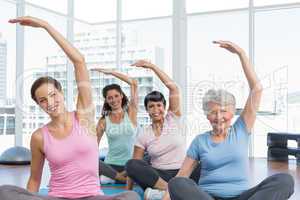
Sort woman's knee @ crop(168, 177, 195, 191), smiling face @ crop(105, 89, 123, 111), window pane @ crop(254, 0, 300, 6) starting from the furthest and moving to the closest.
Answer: window pane @ crop(254, 0, 300, 6)
smiling face @ crop(105, 89, 123, 111)
woman's knee @ crop(168, 177, 195, 191)

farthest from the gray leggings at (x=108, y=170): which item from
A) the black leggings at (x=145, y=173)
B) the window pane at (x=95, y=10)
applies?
A: the window pane at (x=95, y=10)

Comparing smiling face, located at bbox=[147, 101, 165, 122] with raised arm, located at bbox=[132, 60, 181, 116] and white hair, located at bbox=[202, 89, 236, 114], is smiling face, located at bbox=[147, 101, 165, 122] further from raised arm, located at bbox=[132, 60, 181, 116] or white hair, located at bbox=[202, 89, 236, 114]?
white hair, located at bbox=[202, 89, 236, 114]

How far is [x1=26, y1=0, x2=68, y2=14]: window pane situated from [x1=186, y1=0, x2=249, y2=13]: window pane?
5.93ft

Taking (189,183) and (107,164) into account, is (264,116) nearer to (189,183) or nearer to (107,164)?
(107,164)

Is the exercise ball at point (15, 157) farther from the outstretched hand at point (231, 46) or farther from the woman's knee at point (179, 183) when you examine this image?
the outstretched hand at point (231, 46)

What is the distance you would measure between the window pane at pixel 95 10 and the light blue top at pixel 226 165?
4.52 m

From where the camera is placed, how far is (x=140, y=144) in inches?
96.3

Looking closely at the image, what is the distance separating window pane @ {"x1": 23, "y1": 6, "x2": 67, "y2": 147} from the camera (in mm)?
4949

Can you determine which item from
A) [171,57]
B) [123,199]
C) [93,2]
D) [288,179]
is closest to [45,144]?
[123,199]

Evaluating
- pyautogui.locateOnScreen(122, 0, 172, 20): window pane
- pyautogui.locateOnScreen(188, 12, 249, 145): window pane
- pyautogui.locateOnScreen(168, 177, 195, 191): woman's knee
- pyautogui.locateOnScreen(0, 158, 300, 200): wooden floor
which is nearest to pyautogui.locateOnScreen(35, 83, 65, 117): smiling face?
pyautogui.locateOnScreen(168, 177, 195, 191): woman's knee

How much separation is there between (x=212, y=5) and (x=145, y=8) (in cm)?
102

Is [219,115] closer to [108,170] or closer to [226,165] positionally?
[226,165]

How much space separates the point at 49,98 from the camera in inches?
56.9

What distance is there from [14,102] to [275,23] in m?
3.61
